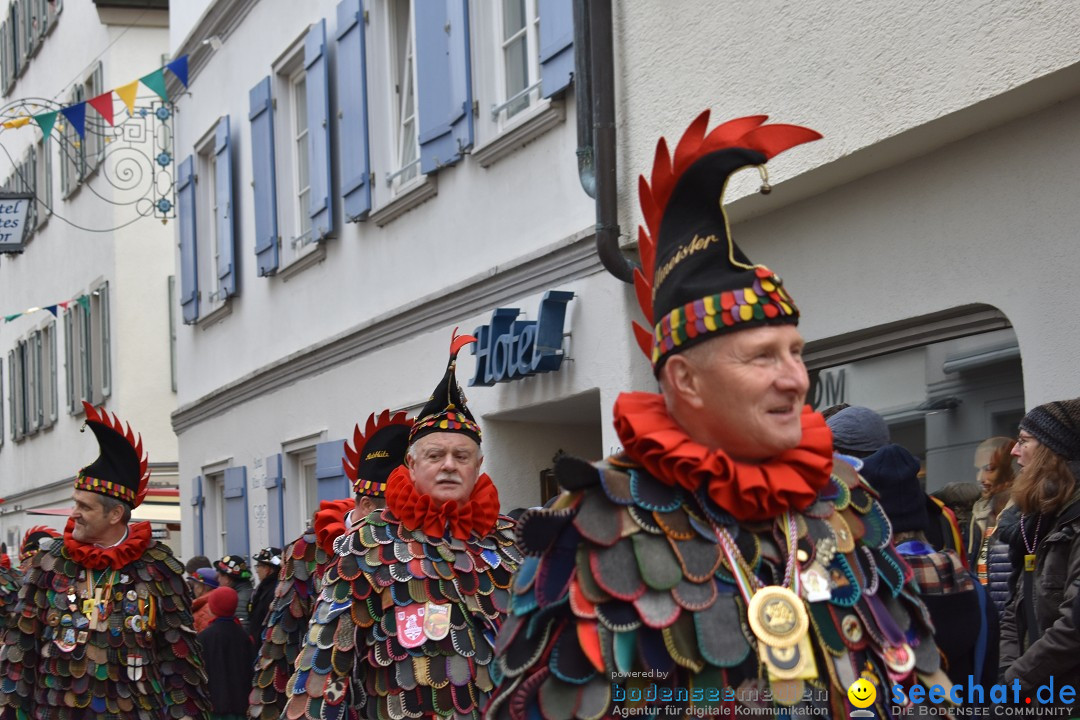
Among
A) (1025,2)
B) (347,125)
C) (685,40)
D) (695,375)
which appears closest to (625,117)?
(685,40)

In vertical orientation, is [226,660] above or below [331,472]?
below

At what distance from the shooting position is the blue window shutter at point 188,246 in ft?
60.2

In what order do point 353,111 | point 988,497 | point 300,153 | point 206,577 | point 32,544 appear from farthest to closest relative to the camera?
point 300,153 < point 206,577 < point 353,111 < point 32,544 < point 988,497

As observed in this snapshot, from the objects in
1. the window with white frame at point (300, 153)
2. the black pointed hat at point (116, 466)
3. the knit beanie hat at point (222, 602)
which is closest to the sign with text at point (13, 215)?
the window with white frame at point (300, 153)

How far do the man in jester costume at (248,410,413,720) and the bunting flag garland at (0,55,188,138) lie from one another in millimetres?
8670

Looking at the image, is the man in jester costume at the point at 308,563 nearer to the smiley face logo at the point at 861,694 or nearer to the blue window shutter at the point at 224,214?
the smiley face logo at the point at 861,694

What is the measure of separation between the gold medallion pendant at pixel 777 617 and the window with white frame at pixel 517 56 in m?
7.24

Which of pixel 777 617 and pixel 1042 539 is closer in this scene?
pixel 777 617

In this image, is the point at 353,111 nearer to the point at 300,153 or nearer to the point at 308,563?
the point at 300,153

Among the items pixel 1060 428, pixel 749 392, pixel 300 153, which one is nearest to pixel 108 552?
pixel 1060 428

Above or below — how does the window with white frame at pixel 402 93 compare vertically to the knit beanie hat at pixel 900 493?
above

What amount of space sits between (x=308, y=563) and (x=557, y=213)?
2945mm

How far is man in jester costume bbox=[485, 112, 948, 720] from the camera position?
344cm

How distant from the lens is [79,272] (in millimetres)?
26875
